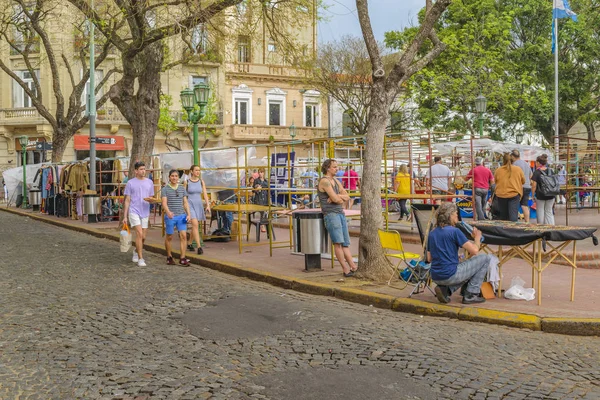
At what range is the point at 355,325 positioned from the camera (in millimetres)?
7137

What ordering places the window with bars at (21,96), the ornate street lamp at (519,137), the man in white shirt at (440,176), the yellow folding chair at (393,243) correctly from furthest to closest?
the window with bars at (21,96) → the ornate street lamp at (519,137) → the man in white shirt at (440,176) → the yellow folding chair at (393,243)

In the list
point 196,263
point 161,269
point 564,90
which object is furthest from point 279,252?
point 564,90

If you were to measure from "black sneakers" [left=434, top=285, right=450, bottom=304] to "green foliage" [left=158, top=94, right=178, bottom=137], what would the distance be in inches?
1322

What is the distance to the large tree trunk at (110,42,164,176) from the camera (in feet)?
58.6

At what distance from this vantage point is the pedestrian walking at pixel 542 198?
13258 millimetres

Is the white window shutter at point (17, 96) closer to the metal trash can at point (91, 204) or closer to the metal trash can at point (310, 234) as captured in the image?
the metal trash can at point (91, 204)

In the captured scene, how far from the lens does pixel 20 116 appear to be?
40.6m

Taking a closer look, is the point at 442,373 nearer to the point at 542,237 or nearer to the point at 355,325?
the point at 355,325

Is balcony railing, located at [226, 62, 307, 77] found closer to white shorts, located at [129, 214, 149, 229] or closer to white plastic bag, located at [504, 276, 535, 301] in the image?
white shorts, located at [129, 214, 149, 229]

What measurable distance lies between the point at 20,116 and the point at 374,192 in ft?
120

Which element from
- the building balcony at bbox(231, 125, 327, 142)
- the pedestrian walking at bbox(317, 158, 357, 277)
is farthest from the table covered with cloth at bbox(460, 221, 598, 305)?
the building balcony at bbox(231, 125, 327, 142)

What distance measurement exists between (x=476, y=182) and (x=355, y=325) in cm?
967

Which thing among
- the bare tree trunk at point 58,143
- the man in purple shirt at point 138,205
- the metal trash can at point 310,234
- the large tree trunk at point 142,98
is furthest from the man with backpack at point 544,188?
the bare tree trunk at point 58,143

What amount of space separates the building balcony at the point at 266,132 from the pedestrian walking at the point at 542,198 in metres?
31.2
